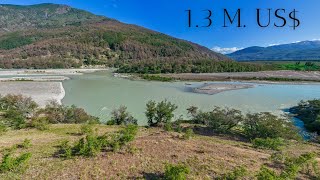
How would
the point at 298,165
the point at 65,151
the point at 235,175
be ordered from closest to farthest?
1. the point at 235,175
2. the point at 298,165
3. the point at 65,151

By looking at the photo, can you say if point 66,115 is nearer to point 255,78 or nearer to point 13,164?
point 13,164

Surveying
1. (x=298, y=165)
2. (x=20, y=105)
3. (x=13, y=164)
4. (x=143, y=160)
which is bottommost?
(x=298, y=165)

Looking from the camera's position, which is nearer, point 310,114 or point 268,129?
point 268,129

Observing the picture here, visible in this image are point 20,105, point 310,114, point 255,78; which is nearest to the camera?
point 20,105

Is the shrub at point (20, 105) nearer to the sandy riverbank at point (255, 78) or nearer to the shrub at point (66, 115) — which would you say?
the shrub at point (66, 115)

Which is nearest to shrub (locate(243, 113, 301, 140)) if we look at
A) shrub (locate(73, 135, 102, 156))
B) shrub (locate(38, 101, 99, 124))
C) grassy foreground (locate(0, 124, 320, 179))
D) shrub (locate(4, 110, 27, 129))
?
grassy foreground (locate(0, 124, 320, 179))

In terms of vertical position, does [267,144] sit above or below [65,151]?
below

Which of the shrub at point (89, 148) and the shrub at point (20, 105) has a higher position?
the shrub at point (20, 105)

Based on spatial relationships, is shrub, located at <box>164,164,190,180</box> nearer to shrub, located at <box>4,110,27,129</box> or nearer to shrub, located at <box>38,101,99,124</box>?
shrub, located at <box>4,110,27,129</box>

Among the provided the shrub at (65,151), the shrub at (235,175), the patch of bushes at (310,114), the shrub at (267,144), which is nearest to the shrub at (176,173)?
the shrub at (235,175)

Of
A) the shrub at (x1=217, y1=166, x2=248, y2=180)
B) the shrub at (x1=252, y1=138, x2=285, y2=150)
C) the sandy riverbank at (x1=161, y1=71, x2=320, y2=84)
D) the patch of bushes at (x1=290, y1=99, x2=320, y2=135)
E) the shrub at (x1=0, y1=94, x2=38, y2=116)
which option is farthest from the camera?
the sandy riverbank at (x1=161, y1=71, x2=320, y2=84)

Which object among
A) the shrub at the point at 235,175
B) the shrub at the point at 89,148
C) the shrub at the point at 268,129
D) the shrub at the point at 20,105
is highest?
the shrub at the point at 20,105

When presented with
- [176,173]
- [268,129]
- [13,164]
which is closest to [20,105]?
[13,164]
